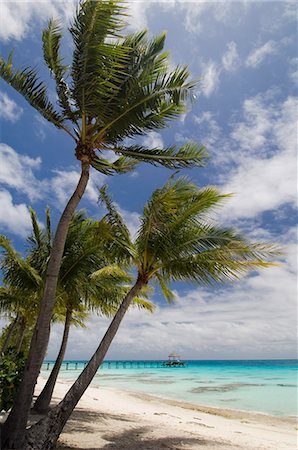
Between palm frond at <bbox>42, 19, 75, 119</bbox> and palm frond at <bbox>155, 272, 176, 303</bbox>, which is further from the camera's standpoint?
palm frond at <bbox>155, 272, 176, 303</bbox>

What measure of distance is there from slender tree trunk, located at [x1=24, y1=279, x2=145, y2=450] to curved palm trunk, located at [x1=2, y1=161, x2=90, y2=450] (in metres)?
0.32

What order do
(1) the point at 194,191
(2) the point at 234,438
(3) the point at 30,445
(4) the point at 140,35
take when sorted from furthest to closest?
(2) the point at 234,438 < (1) the point at 194,191 < (4) the point at 140,35 < (3) the point at 30,445

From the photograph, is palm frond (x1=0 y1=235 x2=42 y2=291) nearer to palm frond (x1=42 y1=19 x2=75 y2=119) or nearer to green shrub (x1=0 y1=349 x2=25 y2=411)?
Answer: green shrub (x1=0 y1=349 x2=25 y2=411)

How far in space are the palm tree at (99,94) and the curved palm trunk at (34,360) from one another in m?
0.02

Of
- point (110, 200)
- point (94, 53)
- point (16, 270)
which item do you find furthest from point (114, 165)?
point (16, 270)

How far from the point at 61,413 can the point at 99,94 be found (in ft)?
19.2

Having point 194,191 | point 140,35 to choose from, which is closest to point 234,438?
point 194,191

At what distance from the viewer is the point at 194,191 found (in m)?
8.55

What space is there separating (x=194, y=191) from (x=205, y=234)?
1062mm

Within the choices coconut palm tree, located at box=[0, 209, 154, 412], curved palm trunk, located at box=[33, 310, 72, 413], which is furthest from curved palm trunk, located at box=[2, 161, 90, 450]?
curved palm trunk, located at box=[33, 310, 72, 413]

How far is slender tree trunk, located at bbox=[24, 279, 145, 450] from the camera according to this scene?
5.98 metres

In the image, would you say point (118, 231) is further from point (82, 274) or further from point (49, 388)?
point (49, 388)

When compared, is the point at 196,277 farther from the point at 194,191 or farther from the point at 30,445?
the point at 30,445

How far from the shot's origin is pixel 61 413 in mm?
6328
